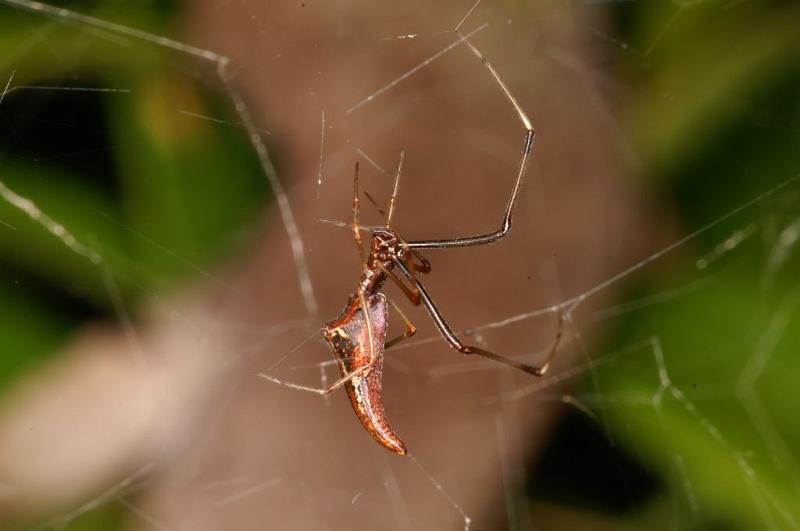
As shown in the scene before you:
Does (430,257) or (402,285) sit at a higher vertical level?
(430,257)

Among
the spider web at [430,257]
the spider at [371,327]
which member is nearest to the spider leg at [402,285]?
the spider at [371,327]

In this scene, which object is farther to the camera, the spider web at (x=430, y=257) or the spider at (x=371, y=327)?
the spider web at (x=430, y=257)

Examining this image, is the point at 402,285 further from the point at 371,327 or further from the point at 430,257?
the point at 430,257

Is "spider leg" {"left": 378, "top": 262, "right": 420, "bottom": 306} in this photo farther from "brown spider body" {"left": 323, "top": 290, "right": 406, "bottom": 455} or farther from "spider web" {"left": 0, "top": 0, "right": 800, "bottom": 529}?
"spider web" {"left": 0, "top": 0, "right": 800, "bottom": 529}

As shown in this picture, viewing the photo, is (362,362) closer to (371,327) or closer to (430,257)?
(371,327)

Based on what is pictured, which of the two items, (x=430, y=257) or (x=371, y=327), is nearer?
(x=371, y=327)

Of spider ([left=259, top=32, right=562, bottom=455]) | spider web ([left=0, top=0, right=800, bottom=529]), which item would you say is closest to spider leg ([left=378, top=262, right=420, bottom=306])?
spider ([left=259, top=32, right=562, bottom=455])

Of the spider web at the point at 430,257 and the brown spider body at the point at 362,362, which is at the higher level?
the spider web at the point at 430,257

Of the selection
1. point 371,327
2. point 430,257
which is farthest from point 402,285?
point 430,257

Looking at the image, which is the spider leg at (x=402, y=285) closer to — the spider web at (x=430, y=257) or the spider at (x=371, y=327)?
the spider at (x=371, y=327)
